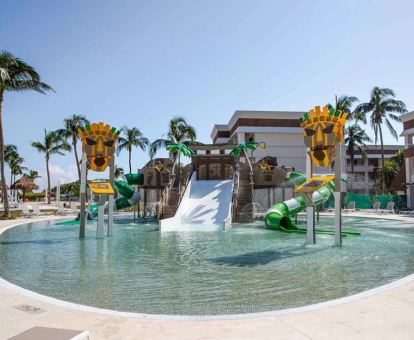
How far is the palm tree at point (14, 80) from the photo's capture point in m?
25.8

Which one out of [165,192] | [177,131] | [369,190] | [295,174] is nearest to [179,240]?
[165,192]

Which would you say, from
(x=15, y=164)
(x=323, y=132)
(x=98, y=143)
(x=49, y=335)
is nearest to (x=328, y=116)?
(x=323, y=132)

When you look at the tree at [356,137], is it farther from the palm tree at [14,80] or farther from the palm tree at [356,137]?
the palm tree at [14,80]

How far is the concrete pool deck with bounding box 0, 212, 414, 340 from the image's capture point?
4289mm

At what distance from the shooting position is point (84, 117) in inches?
1930

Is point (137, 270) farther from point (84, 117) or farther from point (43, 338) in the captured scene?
point (84, 117)

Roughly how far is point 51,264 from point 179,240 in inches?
239

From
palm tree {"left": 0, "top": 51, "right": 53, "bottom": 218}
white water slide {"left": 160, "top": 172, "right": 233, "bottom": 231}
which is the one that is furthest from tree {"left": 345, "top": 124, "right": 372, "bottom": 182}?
palm tree {"left": 0, "top": 51, "right": 53, "bottom": 218}

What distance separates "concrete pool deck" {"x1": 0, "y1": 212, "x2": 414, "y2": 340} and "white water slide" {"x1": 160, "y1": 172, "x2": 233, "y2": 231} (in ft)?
44.2

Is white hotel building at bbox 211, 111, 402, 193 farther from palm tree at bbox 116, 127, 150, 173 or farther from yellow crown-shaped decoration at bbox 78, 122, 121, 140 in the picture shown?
yellow crown-shaped decoration at bbox 78, 122, 121, 140

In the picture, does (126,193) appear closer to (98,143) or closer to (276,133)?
(98,143)

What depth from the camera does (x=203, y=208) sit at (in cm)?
2286

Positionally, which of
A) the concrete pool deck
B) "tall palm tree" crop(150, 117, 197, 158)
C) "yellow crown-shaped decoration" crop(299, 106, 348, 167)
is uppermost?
"tall palm tree" crop(150, 117, 197, 158)

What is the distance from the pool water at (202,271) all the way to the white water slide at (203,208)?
4620 millimetres
